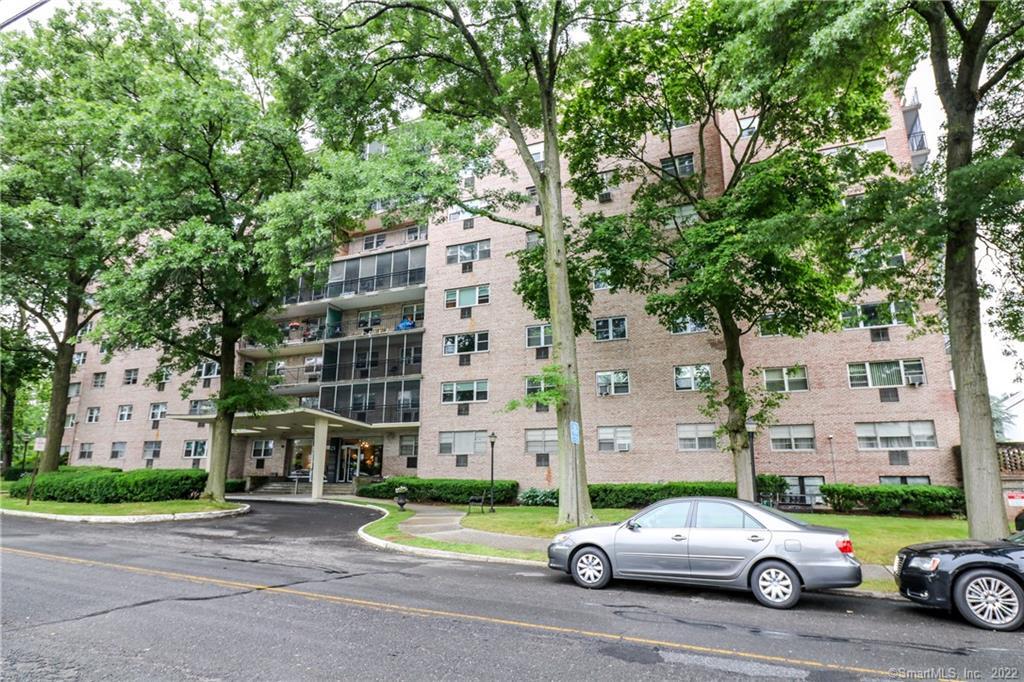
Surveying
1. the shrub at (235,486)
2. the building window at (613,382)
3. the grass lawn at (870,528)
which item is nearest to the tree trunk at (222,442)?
the shrub at (235,486)

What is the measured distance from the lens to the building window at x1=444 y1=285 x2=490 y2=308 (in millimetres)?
28786

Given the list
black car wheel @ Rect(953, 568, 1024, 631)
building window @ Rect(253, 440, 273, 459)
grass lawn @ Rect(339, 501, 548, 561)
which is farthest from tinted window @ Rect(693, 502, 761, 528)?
building window @ Rect(253, 440, 273, 459)

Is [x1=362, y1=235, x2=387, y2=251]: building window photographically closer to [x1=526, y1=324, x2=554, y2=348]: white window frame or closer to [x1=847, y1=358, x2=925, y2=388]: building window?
[x1=526, y1=324, x2=554, y2=348]: white window frame

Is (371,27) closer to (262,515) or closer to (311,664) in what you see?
(262,515)

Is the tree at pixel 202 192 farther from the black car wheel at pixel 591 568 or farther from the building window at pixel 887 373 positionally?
the building window at pixel 887 373

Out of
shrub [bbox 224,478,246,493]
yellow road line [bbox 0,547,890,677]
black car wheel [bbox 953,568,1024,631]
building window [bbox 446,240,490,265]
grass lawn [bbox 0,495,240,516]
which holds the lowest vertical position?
shrub [bbox 224,478,246,493]

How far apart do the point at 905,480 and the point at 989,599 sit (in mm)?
16715

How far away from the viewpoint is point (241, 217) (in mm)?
21078

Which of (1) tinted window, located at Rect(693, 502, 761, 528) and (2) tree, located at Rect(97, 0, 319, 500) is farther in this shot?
(2) tree, located at Rect(97, 0, 319, 500)

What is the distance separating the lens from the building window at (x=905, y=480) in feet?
66.1

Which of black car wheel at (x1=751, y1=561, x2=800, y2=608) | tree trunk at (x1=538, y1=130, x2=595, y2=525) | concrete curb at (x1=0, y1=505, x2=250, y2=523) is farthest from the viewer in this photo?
concrete curb at (x1=0, y1=505, x2=250, y2=523)

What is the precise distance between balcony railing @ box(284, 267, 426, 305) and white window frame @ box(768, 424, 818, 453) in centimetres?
1924

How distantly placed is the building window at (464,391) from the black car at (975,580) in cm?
2152

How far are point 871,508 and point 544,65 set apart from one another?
18935 millimetres
